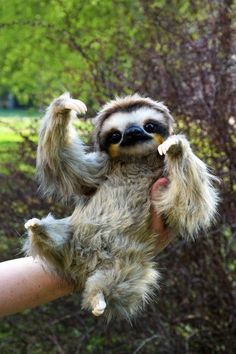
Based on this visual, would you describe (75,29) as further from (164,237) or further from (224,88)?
(164,237)

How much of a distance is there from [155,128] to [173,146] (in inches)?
9.3

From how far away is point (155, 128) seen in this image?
9.11ft

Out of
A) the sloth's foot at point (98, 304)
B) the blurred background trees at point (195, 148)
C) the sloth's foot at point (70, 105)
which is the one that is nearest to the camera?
the sloth's foot at point (98, 304)

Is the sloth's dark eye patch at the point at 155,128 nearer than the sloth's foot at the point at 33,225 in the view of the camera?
No

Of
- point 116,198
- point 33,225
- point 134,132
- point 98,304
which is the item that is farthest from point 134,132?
point 98,304

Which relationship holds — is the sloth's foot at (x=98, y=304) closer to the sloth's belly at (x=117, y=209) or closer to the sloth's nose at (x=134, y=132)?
the sloth's belly at (x=117, y=209)

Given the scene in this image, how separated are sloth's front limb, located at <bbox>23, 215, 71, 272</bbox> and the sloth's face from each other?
39cm

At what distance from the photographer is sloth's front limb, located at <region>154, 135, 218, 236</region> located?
256cm

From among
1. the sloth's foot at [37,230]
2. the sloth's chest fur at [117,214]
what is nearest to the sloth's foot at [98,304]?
the sloth's chest fur at [117,214]

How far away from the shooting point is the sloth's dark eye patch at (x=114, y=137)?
276cm

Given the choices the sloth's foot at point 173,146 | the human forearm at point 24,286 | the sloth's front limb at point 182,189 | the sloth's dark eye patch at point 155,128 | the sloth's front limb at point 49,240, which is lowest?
the human forearm at point 24,286

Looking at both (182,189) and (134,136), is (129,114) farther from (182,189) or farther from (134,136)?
(182,189)

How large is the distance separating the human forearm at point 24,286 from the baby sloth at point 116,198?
16 cm

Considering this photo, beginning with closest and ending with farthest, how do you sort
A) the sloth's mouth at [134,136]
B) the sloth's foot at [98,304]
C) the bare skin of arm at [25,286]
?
the sloth's foot at [98,304], the sloth's mouth at [134,136], the bare skin of arm at [25,286]
